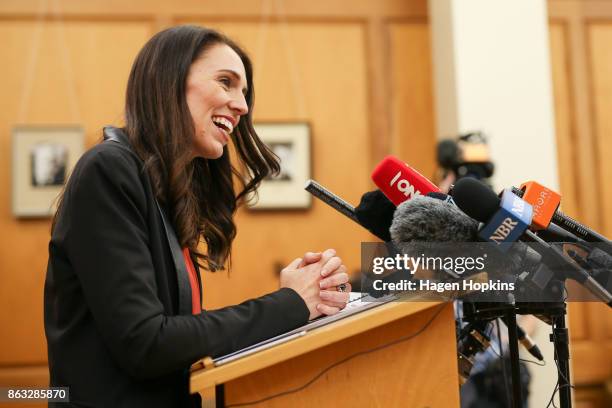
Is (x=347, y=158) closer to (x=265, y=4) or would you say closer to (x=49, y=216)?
(x=265, y=4)

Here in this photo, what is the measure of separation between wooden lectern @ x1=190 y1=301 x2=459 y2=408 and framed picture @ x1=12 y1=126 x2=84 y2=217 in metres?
3.15

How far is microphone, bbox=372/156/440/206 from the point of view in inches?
56.2

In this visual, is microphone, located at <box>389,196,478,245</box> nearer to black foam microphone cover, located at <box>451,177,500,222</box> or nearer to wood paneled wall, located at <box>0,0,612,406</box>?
black foam microphone cover, located at <box>451,177,500,222</box>

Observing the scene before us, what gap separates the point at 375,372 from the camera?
3.90ft

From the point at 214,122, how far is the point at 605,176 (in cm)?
354

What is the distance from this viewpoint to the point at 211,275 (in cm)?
413

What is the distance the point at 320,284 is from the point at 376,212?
0.23 metres

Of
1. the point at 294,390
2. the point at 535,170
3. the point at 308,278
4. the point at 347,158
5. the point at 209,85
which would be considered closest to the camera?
the point at 294,390

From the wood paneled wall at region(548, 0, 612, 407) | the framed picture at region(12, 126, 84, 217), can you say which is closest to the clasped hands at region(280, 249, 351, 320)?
the framed picture at region(12, 126, 84, 217)

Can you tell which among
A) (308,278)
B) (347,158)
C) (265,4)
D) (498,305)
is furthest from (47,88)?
(498,305)

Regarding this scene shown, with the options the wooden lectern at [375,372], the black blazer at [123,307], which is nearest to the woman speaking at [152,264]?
the black blazer at [123,307]

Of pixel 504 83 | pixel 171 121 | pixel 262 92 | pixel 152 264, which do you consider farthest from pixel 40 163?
pixel 152 264

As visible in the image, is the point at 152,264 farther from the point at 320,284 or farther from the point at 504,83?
the point at 504,83

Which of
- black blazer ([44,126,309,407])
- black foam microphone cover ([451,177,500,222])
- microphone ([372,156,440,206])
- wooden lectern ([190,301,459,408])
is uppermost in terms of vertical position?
microphone ([372,156,440,206])
